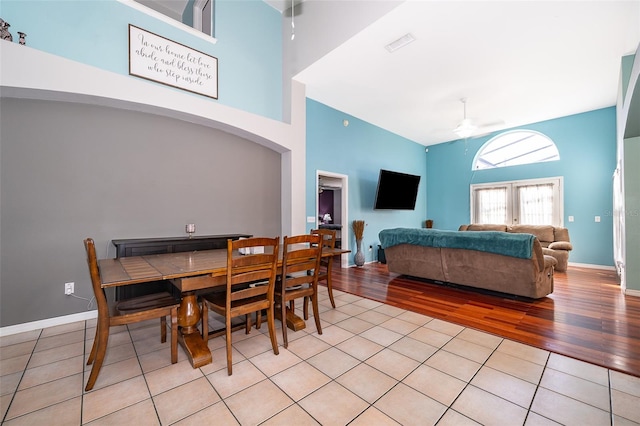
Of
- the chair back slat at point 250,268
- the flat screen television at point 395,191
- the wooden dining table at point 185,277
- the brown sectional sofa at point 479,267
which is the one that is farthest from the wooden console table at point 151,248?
the flat screen television at point 395,191

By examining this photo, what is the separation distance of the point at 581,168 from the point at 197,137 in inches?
301

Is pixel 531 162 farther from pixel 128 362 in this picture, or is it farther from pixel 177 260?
pixel 128 362

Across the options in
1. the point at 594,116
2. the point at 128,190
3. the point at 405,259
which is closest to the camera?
the point at 128,190

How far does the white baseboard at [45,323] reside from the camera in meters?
2.58

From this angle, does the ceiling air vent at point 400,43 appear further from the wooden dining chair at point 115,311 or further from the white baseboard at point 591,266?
the white baseboard at point 591,266

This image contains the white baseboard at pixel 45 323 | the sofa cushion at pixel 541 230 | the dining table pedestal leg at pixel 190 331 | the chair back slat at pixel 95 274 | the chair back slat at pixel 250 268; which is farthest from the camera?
the sofa cushion at pixel 541 230

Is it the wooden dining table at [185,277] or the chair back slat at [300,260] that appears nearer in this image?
the wooden dining table at [185,277]

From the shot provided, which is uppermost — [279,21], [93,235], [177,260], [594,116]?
[279,21]

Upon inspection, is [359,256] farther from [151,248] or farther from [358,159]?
[151,248]

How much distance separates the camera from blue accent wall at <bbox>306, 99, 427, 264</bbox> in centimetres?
516

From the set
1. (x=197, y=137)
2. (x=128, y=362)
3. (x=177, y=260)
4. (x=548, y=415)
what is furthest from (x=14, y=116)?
(x=548, y=415)

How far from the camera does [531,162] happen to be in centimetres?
645

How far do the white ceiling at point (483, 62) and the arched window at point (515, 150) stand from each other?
22.8 inches

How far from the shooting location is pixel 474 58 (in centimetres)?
385
